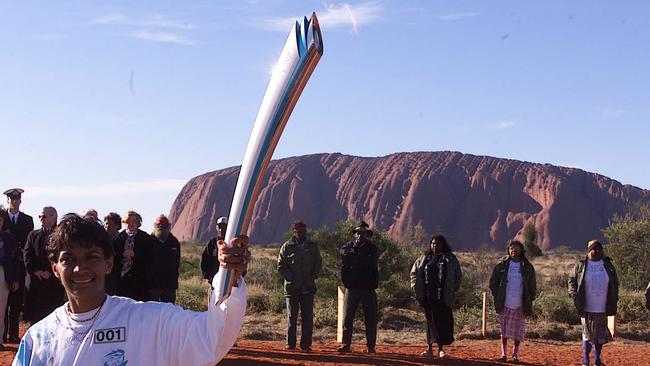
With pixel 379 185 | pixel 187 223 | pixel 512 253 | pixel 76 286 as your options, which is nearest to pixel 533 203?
pixel 379 185

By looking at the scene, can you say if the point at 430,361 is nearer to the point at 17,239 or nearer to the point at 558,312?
the point at 17,239

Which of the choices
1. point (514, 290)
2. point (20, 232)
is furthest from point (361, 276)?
point (20, 232)

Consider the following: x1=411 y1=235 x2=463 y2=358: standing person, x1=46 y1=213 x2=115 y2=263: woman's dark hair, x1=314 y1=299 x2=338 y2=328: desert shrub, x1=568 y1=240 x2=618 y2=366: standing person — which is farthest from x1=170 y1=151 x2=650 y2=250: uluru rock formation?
x1=46 y1=213 x2=115 y2=263: woman's dark hair

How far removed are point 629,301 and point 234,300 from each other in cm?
1752

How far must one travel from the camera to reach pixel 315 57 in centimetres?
244

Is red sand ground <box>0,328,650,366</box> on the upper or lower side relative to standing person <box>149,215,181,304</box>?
lower

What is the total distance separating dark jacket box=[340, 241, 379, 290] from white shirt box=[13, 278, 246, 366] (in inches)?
360

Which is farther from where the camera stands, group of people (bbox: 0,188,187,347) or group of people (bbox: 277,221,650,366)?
group of people (bbox: 277,221,650,366)

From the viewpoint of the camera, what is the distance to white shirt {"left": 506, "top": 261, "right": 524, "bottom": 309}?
37.5 ft

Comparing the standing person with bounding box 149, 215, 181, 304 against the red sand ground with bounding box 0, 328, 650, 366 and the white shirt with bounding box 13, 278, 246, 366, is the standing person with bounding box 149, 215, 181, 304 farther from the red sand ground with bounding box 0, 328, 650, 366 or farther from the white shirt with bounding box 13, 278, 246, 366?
the white shirt with bounding box 13, 278, 246, 366

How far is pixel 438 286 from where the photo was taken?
11477mm

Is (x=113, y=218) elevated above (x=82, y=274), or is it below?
above

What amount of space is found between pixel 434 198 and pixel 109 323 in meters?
101

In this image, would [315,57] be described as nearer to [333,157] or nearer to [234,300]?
[234,300]
